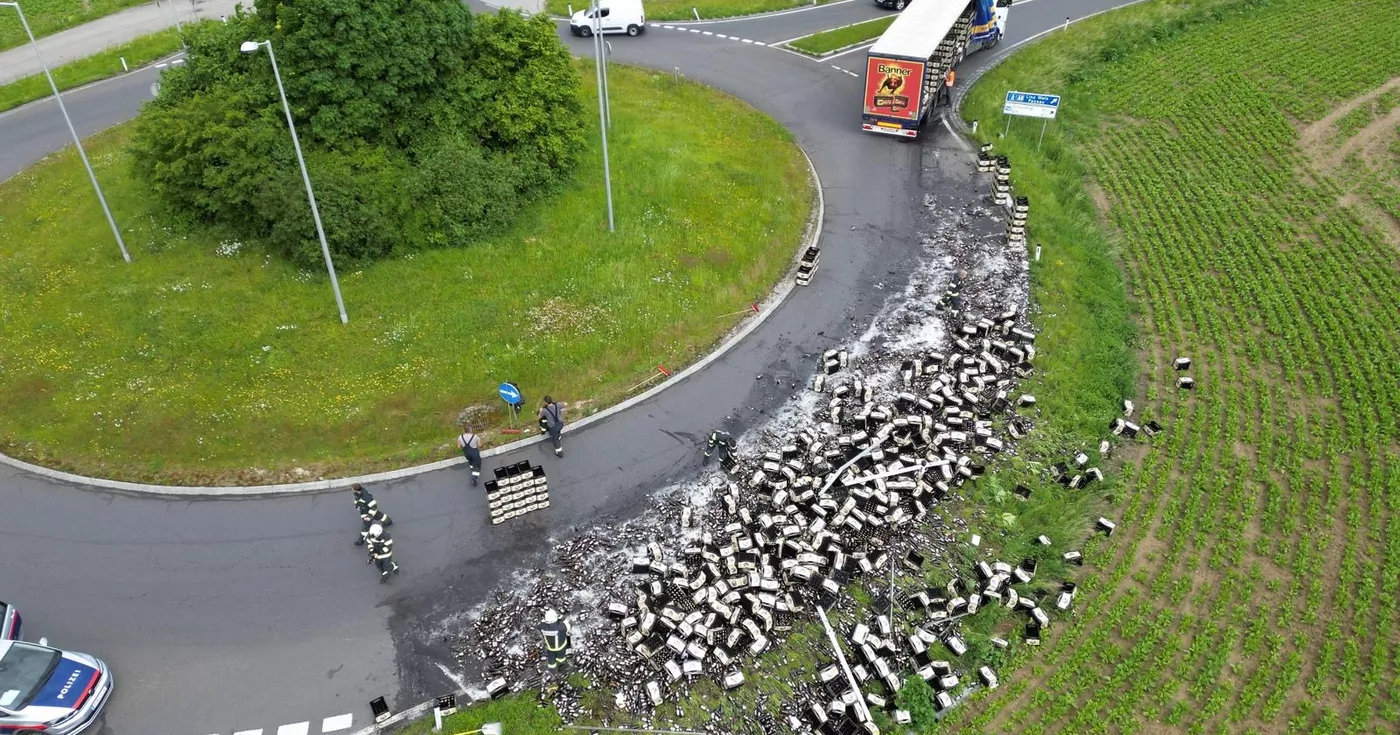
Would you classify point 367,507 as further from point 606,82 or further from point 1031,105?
point 1031,105

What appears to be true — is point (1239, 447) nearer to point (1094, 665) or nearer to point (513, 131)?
point (1094, 665)

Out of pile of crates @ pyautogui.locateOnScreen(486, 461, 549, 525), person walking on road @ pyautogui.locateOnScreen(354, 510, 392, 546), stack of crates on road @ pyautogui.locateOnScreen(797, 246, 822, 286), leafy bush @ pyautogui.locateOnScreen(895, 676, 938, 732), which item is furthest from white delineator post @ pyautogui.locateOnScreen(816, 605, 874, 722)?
stack of crates on road @ pyautogui.locateOnScreen(797, 246, 822, 286)

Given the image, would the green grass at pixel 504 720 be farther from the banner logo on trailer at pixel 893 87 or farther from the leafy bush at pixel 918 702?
the banner logo on trailer at pixel 893 87

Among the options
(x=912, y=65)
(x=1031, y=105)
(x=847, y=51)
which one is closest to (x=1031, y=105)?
(x=1031, y=105)

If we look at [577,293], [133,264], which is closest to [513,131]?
Result: [577,293]

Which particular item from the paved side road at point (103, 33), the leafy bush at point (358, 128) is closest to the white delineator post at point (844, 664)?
the leafy bush at point (358, 128)

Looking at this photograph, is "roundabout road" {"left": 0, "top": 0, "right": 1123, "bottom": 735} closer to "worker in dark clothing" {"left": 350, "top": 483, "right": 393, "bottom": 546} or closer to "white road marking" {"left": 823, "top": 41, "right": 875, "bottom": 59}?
"worker in dark clothing" {"left": 350, "top": 483, "right": 393, "bottom": 546}
